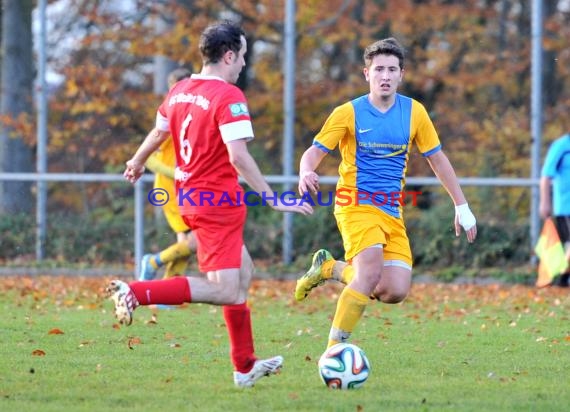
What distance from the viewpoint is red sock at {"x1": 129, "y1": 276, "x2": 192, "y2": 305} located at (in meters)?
5.85

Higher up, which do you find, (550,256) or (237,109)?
(237,109)

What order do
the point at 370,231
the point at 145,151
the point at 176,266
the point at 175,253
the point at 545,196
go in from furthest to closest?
the point at 545,196 → the point at 176,266 → the point at 175,253 → the point at 370,231 → the point at 145,151

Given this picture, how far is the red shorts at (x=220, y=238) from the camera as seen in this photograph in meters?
5.91

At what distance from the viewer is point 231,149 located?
580 centimetres

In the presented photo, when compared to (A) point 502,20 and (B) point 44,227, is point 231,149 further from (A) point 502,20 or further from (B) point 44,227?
(A) point 502,20

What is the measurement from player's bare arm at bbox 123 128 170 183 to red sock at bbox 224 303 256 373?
1.02 m

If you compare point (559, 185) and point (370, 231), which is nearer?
point (370, 231)

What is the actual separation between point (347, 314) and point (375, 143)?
3.66 ft

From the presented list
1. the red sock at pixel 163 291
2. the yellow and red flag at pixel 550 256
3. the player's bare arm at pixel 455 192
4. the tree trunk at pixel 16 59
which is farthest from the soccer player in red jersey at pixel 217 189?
the tree trunk at pixel 16 59

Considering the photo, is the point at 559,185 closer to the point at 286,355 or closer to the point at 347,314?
the point at 286,355

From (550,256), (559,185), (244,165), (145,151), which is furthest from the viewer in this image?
(550,256)

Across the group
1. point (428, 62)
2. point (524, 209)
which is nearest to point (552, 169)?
point (524, 209)

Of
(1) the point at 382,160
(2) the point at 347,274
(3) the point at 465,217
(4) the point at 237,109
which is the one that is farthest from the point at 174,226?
(4) the point at 237,109

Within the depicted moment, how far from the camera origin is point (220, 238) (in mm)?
5906
